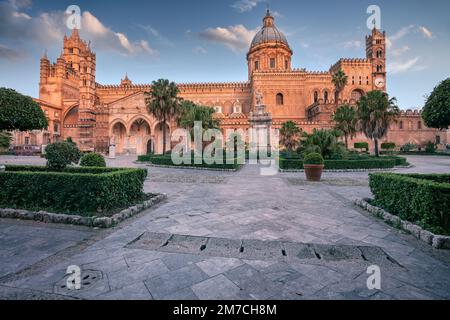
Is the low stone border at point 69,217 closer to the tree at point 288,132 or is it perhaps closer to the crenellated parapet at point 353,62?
the tree at point 288,132

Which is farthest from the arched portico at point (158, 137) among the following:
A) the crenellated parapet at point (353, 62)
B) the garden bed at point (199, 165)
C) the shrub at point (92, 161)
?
the crenellated parapet at point (353, 62)

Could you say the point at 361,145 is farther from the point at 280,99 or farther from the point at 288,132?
the point at 288,132

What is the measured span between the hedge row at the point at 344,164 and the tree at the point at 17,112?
14.4m

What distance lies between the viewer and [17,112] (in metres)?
8.06

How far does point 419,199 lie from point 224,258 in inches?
167

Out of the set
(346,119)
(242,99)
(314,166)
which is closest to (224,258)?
(314,166)

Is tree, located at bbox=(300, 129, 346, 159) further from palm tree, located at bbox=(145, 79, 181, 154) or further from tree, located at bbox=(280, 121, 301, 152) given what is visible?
palm tree, located at bbox=(145, 79, 181, 154)

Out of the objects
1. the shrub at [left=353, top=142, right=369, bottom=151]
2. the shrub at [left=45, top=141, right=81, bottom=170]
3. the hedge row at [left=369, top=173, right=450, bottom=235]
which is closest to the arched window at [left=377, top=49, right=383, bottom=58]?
the shrub at [left=353, top=142, right=369, bottom=151]

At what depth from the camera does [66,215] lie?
5.35 metres

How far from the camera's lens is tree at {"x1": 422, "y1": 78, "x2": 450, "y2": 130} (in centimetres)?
1298

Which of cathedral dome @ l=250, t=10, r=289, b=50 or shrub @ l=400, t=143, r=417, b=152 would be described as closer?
shrub @ l=400, t=143, r=417, b=152

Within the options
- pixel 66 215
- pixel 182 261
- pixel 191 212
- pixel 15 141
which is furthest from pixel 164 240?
pixel 15 141

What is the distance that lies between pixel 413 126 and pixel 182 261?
57.2 m

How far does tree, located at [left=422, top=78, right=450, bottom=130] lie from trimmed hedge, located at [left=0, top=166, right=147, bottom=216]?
A: 1703 cm
